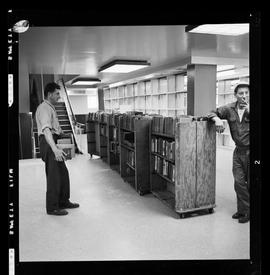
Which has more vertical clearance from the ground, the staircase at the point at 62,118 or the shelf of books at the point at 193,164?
the staircase at the point at 62,118

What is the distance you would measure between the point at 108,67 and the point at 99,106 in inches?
206

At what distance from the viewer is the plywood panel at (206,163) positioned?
3090mm

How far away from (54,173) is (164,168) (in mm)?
1807

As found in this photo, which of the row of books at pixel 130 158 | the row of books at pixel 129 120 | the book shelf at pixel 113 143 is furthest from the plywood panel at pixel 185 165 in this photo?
the book shelf at pixel 113 143

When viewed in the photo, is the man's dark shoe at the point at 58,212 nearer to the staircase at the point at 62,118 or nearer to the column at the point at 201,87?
the staircase at the point at 62,118

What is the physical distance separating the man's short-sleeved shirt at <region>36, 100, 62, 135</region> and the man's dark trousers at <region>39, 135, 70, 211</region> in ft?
0.27

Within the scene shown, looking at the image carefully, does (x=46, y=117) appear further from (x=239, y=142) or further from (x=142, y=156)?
(x=142, y=156)

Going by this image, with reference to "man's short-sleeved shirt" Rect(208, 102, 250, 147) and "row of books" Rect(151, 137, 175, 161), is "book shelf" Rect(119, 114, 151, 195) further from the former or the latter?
"man's short-sleeved shirt" Rect(208, 102, 250, 147)

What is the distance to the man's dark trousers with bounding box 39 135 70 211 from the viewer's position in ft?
7.41

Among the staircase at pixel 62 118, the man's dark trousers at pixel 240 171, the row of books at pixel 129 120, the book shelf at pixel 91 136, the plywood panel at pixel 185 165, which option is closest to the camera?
the staircase at pixel 62 118

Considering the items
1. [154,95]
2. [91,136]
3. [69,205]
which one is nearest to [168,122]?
[69,205]

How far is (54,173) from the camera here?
2254mm

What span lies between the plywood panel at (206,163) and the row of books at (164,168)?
0.41 metres

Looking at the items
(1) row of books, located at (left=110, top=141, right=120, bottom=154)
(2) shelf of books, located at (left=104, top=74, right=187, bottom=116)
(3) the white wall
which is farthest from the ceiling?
(2) shelf of books, located at (left=104, top=74, right=187, bottom=116)
